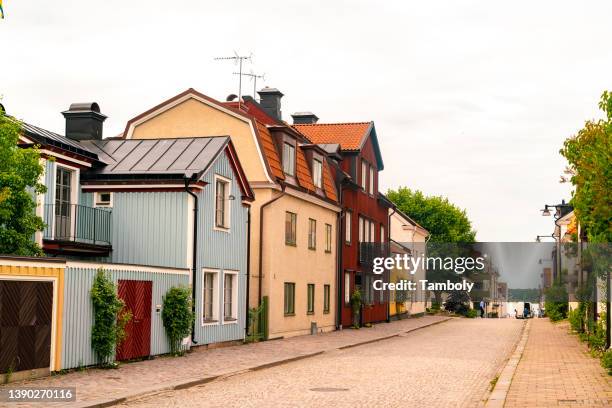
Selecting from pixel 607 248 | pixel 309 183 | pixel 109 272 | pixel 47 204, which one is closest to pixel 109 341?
pixel 109 272

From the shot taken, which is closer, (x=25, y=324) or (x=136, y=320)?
(x=25, y=324)

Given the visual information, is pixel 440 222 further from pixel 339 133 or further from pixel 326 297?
pixel 326 297

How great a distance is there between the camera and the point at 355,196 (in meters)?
41.8

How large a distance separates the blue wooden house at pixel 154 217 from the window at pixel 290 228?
5.20 meters

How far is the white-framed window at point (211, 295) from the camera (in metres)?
24.4

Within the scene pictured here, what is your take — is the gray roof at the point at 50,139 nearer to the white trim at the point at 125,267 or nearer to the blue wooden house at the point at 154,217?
the blue wooden house at the point at 154,217

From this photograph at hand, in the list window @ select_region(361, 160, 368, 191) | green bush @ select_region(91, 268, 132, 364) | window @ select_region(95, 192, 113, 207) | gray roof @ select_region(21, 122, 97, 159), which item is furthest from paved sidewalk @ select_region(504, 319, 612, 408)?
window @ select_region(361, 160, 368, 191)

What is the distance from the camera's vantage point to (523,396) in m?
13.7

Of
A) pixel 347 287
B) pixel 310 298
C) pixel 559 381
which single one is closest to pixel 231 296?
pixel 310 298

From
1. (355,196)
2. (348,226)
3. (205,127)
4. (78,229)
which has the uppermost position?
(205,127)

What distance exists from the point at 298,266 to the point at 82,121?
31.9ft

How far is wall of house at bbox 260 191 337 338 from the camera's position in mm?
29922

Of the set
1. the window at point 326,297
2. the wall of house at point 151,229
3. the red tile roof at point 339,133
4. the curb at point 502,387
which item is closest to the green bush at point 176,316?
the wall of house at point 151,229

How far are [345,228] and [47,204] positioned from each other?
1971 centimetres
